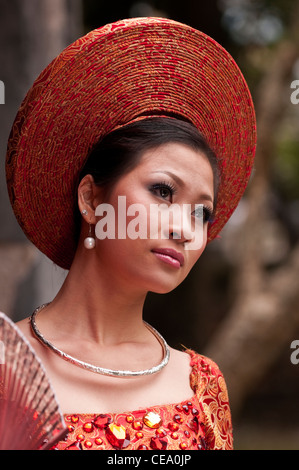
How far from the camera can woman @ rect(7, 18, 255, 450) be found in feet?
5.39

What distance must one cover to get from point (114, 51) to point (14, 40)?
52.0 inches

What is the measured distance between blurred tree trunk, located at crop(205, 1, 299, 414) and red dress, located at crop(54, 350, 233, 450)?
335 centimetres

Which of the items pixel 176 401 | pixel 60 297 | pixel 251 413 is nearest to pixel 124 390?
pixel 176 401

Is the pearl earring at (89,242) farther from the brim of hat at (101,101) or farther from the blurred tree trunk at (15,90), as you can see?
the blurred tree trunk at (15,90)

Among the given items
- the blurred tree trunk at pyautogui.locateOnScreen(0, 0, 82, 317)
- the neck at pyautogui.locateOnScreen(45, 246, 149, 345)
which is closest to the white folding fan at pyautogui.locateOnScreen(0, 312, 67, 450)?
the neck at pyautogui.locateOnScreen(45, 246, 149, 345)

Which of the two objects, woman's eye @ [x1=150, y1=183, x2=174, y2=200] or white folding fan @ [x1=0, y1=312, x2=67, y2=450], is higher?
woman's eye @ [x1=150, y1=183, x2=174, y2=200]

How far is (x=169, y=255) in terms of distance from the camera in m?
1.65

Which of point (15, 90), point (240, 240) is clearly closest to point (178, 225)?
point (15, 90)

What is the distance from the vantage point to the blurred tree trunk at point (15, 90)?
274cm

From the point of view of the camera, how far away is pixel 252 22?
5.77m

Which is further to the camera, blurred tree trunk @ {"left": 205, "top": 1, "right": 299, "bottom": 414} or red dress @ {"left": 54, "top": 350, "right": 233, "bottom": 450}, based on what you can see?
blurred tree trunk @ {"left": 205, "top": 1, "right": 299, "bottom": 414}

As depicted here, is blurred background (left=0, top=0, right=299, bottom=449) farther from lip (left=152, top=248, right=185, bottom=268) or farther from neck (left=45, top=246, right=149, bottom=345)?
lip (left=152, top=248, right=185, bottom=268)
